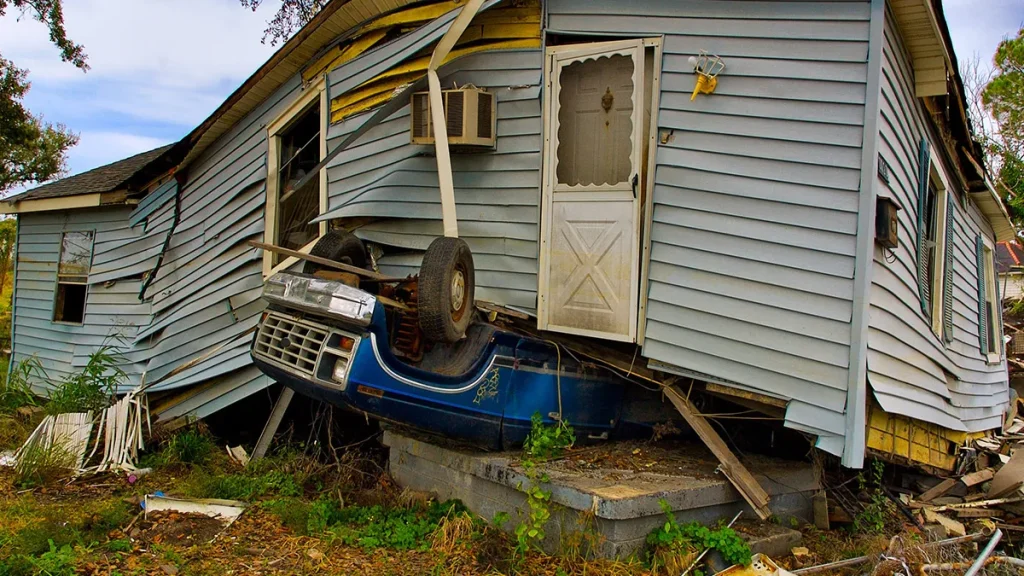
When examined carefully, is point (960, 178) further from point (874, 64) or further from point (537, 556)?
point (537, 556)

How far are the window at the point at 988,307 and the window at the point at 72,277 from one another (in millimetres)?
11994

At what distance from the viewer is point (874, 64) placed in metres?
4.83

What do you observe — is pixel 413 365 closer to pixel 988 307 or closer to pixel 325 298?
pixel 325 298

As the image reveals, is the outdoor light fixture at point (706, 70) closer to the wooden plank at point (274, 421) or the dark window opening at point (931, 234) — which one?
the dark window opening at point (931, 234)

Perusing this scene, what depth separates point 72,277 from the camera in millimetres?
11727

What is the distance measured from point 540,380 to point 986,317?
6.78m

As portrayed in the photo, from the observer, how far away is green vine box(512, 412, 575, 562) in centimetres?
462

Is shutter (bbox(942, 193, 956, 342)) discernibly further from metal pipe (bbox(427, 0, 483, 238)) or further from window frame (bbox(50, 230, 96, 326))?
window frame (bbox(50, 230, 96, 326))

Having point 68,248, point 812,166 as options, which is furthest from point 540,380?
point 68,248

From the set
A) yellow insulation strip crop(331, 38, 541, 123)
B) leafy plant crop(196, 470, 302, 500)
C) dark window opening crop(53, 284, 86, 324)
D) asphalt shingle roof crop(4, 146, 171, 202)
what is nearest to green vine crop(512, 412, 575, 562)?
leafy plant crop(196, 470, 302, 500)

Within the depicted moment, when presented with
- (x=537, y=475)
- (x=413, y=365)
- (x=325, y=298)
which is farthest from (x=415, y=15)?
(x=537, y=475)

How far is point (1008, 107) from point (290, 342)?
22.6 metres

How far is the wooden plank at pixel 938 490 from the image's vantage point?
6.81 m

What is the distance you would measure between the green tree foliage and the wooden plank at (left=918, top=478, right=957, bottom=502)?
51.9ft
